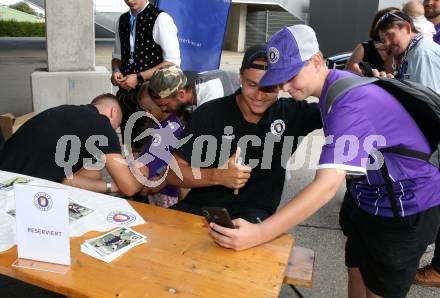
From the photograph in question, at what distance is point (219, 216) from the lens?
5.84ft

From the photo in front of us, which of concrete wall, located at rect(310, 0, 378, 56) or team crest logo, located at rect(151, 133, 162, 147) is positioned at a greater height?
concrete wall, located at rect(310, 0, 378, 56)

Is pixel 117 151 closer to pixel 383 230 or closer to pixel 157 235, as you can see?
pixel 157 235

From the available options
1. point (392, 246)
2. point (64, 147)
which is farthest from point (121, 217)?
point (392, 246)

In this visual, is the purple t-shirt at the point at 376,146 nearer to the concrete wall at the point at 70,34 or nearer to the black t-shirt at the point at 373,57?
the black t-shirt at the point at 373,57

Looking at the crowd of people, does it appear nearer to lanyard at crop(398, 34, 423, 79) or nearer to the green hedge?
lanyard at crop(398, 34, 423, 79)

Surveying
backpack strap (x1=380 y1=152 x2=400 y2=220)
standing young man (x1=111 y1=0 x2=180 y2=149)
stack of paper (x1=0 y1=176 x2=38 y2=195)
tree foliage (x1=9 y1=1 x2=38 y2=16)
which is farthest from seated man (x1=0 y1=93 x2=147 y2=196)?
tree foliage (x1=9 y1=1 x2=38 y2=16)

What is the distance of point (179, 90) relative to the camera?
9.61 ft

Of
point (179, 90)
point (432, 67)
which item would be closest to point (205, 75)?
point (179, 90)

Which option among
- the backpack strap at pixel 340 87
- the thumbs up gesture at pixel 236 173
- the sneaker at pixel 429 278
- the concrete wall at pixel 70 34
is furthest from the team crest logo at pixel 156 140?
the concrete wall at pixel 70 34

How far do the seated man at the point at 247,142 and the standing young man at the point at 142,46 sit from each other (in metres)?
1.44

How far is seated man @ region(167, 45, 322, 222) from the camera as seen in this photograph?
8.04 feet

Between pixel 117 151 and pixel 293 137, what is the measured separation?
3.16 ft

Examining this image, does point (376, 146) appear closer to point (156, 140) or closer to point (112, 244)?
point (112, 244)

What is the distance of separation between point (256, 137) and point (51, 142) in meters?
1.12
